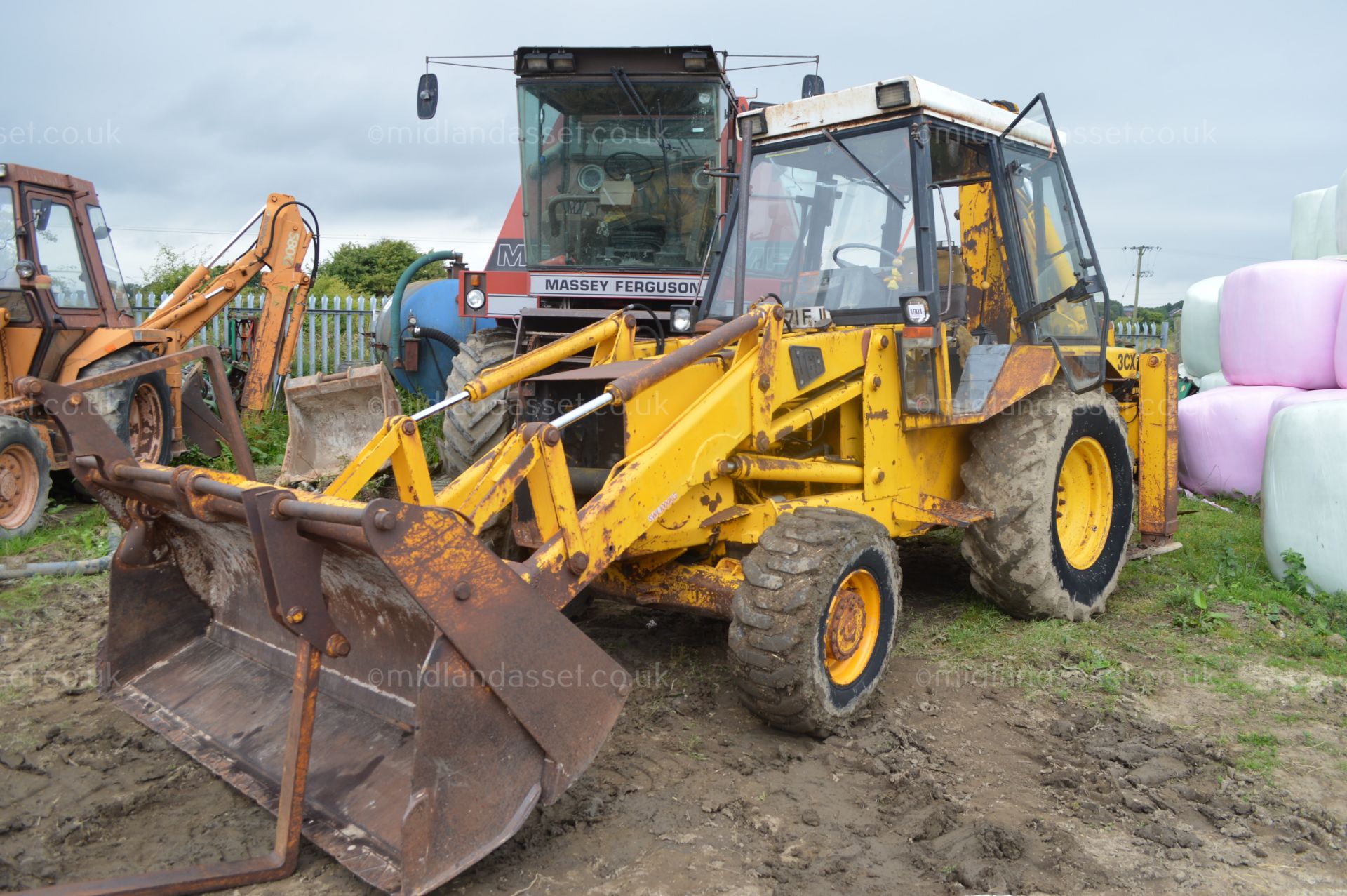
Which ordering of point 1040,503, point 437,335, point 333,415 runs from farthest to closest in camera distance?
point 437,335, point 333,415, point 1040,503

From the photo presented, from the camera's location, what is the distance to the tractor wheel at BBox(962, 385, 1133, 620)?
490 centimetres

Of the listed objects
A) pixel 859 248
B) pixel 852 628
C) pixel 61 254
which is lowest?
pixel 852 628

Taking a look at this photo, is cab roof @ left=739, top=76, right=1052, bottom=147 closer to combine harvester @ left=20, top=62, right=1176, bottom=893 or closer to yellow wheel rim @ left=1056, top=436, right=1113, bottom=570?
combine harvester @ left=20, top=62, right=1176, bottom=893

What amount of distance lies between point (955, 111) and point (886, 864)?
11.2 ft

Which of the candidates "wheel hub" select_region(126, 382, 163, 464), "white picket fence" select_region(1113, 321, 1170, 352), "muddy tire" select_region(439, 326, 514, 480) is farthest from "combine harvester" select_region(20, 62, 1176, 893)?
"white picket fence" select_region(1113, 321, 1170, 352)

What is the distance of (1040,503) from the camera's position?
489cm

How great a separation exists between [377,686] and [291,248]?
333 inches

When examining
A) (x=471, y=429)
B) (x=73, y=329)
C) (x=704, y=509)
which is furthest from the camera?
(x=73, y=329)

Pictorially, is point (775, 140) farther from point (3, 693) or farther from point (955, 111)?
point (3, 693)

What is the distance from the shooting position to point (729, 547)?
450cm

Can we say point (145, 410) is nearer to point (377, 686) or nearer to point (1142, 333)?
point (377, 686)

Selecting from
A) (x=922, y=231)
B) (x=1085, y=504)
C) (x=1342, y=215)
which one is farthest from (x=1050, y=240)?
(x=1342, y=215)

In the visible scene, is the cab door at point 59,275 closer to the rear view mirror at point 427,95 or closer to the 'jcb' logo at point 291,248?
the 'jcb' logo at point 291,248

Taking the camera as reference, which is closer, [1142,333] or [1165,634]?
[1165,634]
